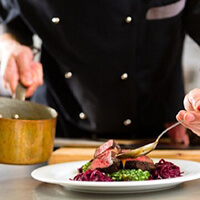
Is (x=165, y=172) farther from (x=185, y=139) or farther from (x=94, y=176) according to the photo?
(x=185, y=139)

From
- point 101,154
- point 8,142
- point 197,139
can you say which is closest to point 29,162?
point 8,142

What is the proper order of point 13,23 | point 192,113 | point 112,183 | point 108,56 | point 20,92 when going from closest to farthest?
point 112,183
point 192,113
point 20,92
point 108,56
point 13,23

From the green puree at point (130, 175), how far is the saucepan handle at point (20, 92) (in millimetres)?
522

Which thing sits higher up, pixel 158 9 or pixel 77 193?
pixel 158 9

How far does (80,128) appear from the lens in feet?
5.63

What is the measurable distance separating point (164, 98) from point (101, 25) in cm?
46

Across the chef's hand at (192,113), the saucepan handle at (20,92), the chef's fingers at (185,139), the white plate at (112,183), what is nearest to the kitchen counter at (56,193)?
the white plate at (112,183)

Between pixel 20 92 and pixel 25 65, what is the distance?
0.32 ft

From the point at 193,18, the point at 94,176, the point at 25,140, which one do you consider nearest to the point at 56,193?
the point at 94,176

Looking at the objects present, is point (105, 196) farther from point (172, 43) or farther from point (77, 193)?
point (172, 43)

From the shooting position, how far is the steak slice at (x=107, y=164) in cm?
93

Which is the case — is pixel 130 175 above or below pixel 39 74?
below

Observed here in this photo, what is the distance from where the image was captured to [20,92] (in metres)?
1.38

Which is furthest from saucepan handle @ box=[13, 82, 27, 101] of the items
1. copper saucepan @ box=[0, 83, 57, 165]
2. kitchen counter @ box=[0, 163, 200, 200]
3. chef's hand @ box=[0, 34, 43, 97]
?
kitchen counter @ box=[0, 163, 200, 200]
